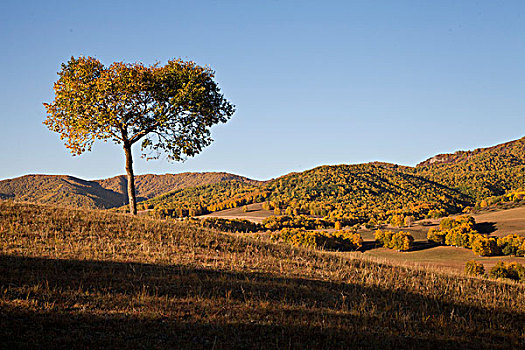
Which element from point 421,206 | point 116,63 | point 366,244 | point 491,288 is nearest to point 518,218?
point 366,244

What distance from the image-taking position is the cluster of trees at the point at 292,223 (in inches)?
4946

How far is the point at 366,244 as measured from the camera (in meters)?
106

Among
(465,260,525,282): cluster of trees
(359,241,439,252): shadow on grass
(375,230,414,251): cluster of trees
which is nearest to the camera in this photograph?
(465,260,525,282): cluster of trees

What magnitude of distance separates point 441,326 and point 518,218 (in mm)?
128061

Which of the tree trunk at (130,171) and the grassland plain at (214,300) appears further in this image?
the tree trunk at (130,171)

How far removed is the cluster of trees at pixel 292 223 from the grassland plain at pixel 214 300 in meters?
106

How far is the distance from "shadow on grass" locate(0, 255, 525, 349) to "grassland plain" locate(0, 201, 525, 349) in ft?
0.10

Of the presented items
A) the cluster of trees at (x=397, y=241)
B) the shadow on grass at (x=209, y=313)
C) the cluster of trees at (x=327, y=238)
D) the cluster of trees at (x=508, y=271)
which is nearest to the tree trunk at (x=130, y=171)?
the shadow on grass at (x=209, y=313)

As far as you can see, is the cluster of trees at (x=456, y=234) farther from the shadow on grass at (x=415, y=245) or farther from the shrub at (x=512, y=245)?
the shrub at (x=512, y=245)

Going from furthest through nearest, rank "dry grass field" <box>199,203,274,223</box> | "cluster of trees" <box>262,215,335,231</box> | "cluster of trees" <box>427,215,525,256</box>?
"dry grass field" <box>199,203,274,223</box>, "cluster of trees" <box>262,215,335,231</box>, "cluster of trees" <box>427,215,525,256</box>

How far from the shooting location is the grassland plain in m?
6.32

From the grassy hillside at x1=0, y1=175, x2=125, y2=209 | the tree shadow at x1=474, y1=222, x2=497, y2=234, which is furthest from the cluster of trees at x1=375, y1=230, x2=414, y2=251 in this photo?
the grassy hillside at x1=0, y1=175, x2=125, y2=209

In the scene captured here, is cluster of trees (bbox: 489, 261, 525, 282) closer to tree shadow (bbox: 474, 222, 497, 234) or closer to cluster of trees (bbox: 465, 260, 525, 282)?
cluster of trees (bbox: 465, 260, 525, 282)

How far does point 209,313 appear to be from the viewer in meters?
7.55
